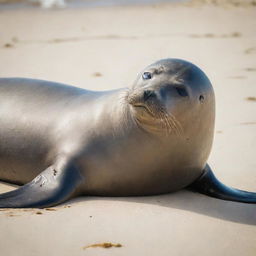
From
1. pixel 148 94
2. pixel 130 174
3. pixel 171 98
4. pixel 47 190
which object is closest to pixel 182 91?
pixel 171 98

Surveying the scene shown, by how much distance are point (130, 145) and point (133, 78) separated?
3675mm

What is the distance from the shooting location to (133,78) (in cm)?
761

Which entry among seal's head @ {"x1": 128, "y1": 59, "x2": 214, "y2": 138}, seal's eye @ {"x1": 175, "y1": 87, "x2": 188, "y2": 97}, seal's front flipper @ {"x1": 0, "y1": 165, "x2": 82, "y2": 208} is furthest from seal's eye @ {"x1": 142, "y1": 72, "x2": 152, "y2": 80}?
seal's front flipper @ {"x1": 0, "y1": 165, "x2": 82, "y2": 208}

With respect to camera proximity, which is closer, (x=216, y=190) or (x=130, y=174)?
(x=130, y=174)

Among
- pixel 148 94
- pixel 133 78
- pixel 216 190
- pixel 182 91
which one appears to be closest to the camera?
pixel 148 94

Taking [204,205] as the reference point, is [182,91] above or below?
above

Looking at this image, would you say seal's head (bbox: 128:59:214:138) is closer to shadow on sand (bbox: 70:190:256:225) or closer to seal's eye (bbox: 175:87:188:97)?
seal's eye (bbox: 175:87:188:97)

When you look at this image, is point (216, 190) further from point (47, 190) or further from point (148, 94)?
point (47, 190)

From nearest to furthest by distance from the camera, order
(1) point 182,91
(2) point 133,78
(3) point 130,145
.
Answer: (1) point 182,91, (3) point 130,145, (2) point 133,78

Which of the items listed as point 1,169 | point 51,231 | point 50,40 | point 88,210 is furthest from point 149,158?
point 50,40

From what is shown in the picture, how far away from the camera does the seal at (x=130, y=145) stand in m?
3.83

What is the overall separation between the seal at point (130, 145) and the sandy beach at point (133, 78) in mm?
105

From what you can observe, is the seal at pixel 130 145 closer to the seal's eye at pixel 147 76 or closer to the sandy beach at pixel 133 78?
the seal's eye at pixel 147 76

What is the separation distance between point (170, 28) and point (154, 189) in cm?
678
